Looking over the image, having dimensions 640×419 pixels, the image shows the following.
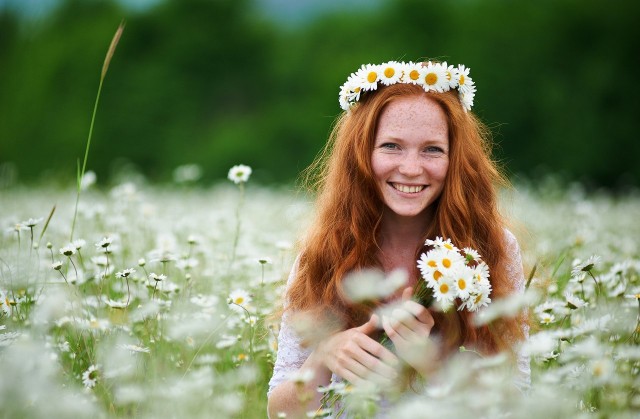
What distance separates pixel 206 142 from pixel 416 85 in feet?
84.5

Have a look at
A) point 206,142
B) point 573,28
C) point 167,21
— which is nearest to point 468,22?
point 573,28

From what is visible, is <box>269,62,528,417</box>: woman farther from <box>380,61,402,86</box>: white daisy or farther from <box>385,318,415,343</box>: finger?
<box>385,318,415,343</box>: finger

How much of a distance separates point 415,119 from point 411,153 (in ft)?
0.39

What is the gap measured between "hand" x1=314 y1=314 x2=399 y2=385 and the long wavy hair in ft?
0.74

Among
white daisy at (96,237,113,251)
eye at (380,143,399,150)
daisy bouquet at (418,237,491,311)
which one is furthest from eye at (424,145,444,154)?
white daisy at (96,237,113,251)

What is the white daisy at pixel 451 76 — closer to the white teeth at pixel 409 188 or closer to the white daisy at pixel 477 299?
the white teeth at pixel 409 188

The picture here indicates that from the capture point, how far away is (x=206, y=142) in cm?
2778

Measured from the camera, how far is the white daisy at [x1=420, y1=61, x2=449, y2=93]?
2.49 meters

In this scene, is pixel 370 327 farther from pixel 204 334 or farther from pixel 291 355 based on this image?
pixel 204 334

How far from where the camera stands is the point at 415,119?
246cm

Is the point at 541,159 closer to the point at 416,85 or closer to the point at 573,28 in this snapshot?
the point at 573,28

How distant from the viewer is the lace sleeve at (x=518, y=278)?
2.39 meters

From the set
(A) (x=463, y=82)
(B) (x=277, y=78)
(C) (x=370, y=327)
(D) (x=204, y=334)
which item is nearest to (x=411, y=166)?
(A) (x=463, y=82)

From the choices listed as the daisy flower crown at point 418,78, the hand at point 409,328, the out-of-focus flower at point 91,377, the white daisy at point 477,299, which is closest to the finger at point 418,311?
the hand at point 409,328
